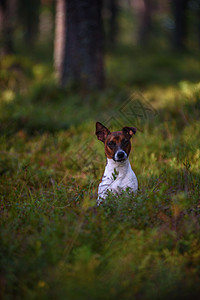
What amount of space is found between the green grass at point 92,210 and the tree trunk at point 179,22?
45.4ft

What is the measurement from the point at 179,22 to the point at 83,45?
13.3 metres

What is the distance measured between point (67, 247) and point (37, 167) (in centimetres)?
272

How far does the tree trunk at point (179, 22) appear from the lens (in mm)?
19797

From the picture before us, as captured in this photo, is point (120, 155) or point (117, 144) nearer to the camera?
point (120, 155)

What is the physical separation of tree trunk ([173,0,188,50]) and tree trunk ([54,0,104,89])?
479 inches

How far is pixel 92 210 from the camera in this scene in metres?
3.11

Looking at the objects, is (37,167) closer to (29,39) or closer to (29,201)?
(29,201)

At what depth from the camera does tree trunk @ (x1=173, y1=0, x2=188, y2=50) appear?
65.0 feet

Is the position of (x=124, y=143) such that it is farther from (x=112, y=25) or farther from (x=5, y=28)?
(x=112, y=25)

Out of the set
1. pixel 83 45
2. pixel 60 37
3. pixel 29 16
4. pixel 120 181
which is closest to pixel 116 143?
pixel 120 181

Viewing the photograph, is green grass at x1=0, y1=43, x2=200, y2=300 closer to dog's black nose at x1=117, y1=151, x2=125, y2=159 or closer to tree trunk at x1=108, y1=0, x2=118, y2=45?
dog's black nose at x1=117, y1=151, x2=125, y2=159

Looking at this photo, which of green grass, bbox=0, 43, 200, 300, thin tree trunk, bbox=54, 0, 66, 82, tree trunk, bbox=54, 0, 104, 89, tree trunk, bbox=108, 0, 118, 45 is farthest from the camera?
tree trunk, bbox=108, 0, 118, 45

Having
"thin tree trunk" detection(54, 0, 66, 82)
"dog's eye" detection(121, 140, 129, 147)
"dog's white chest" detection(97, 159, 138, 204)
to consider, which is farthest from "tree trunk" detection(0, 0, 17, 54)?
"dog's white chest" detection(97, 159, 138, 204)

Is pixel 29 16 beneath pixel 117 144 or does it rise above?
above
